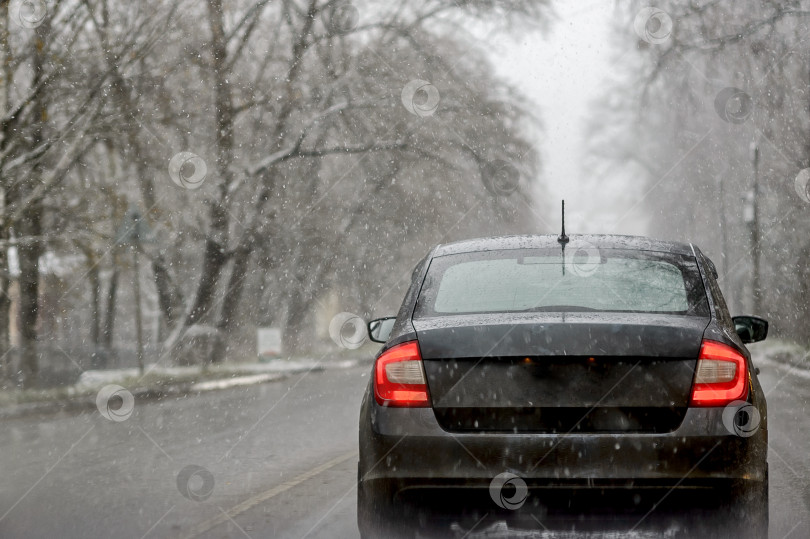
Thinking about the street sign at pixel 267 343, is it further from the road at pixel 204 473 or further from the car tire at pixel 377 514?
the car tire at pixel 377 514

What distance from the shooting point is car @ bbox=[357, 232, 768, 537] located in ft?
11.5

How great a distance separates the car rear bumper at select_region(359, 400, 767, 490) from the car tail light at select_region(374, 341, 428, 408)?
109 mm

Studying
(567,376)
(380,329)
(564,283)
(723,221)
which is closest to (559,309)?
(564,283)

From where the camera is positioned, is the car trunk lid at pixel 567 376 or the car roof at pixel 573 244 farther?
the car roof at pixel 573 244

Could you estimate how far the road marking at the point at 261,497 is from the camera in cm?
549

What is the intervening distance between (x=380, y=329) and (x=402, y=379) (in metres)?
1.36

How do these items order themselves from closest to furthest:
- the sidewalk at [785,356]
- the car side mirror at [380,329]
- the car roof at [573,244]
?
the car roof at [573,244] < the car side mirror at [380,329] < the sidewalk at [785,356]

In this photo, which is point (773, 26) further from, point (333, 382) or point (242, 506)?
point (242, 506)

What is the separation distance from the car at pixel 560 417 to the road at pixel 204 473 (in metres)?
0.30

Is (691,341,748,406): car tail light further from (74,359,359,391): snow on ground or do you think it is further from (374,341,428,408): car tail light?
(74,359,359,391): snow on ground

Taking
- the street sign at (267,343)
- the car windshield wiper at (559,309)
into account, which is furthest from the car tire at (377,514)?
the street sign at (267,343)

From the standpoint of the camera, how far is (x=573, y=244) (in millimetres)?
4652

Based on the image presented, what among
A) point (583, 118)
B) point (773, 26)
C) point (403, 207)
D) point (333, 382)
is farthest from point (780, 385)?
point (583, 118)

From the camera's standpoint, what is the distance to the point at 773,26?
A: 15.7 metres
